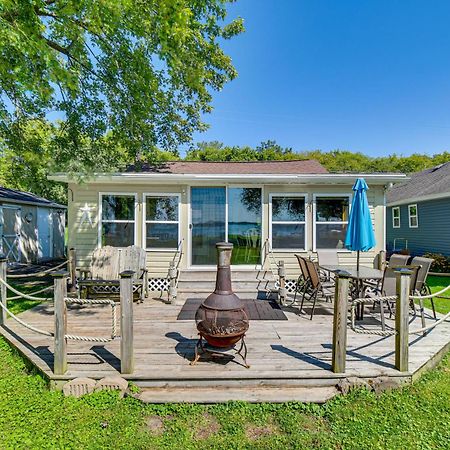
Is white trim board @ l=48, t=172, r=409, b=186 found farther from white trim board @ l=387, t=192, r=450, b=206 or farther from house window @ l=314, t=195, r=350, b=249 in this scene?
white trim board @ l=387, t=192, r=450, b=206

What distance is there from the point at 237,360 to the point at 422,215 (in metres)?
13.8

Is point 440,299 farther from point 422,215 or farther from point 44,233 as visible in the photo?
point 44,233

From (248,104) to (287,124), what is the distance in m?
11.8

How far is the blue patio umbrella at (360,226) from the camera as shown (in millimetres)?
5188

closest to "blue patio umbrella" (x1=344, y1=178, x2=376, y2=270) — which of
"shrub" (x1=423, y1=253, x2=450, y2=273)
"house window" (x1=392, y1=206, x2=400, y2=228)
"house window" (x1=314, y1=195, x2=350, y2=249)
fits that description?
"house window" (x1=314, y1=195, x2=350, y2=249)

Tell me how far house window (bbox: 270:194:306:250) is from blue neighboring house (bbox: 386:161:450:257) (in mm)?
7764

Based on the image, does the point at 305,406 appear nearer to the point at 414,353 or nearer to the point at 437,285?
the point at 414,353

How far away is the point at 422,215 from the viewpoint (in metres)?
13.7

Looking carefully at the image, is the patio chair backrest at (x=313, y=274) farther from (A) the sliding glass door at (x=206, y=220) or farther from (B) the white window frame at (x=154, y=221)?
(B) the white window frame at (x=154, y=221)

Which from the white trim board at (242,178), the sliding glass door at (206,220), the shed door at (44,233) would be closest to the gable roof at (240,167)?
the sliding glass door at (206,220)

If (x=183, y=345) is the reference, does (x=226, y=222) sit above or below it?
above

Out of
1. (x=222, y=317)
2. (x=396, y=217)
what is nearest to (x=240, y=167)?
(x=222, y=317)

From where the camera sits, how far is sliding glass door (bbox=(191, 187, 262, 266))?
Result: 781cm

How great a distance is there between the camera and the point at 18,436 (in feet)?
8.45
